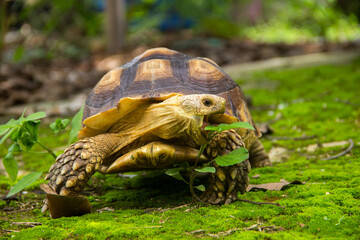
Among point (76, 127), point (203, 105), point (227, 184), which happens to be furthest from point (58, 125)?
point (227, 184)

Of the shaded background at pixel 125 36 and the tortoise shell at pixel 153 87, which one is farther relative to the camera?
the shaded background at pixel 125 36

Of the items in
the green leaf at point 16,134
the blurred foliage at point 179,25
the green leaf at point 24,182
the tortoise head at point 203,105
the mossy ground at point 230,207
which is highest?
the blurred foliage at point 179,25

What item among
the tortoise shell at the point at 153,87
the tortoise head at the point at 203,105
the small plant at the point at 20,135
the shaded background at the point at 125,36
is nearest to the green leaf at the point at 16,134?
the small plant at the point at 20,135

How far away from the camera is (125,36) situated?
9.47 meters

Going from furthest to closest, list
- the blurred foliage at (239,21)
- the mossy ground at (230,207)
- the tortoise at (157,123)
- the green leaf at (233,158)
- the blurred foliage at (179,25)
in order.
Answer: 1. the blurred foliage at (239,21)
2. the blurred foliage at (179,25)
3. the tortoise at (157,123)
4. the green leaf at (233,158)
5. the mossy ground at (230,207)

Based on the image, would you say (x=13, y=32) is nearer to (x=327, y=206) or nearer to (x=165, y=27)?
(x=165, y=27)

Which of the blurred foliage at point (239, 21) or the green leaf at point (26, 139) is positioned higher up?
the blurred foliage at point (239, 21)

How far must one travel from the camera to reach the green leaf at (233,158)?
187 cm

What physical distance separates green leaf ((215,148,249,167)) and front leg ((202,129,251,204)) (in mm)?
129

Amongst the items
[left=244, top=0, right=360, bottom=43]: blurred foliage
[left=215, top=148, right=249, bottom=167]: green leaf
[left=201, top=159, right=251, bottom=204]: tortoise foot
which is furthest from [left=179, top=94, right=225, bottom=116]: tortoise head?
→ [left=244, top=0, right=360, bottom=43]: blurred foliage

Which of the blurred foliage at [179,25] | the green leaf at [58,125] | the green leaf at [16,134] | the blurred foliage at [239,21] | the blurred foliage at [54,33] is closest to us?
the green leaf at [16,134]

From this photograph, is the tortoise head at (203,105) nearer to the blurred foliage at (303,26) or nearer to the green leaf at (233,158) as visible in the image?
the green leaf at (233,158)

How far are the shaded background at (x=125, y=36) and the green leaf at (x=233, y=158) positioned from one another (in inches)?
137

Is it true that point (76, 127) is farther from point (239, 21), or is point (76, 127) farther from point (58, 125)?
point (239, 21)
